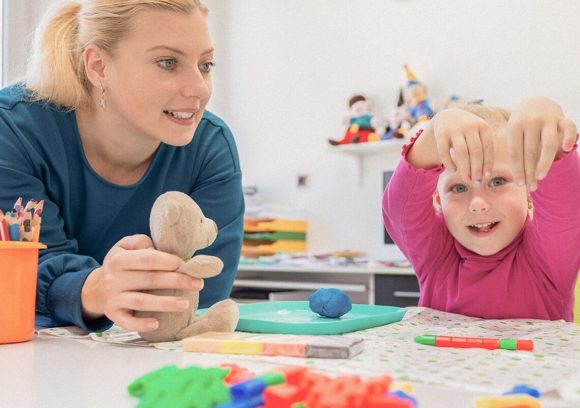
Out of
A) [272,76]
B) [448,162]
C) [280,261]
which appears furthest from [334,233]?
[448,162]

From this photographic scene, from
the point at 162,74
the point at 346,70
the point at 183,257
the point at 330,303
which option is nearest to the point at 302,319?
the point at 330,303

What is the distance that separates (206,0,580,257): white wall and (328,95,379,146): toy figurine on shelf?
0.09m

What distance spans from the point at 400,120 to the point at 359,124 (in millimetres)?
241

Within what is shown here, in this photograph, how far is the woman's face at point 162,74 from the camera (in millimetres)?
1013

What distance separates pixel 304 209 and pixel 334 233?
0.77 ft

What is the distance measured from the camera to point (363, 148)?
3.23 meters

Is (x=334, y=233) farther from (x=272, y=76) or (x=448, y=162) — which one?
(x=448, y=162)

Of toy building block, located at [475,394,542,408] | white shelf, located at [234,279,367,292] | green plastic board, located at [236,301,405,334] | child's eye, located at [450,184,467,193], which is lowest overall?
white shelf, located at [234,279,367,292]

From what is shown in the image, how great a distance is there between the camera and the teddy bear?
0.75 m

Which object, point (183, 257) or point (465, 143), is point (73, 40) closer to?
point (183, 257)

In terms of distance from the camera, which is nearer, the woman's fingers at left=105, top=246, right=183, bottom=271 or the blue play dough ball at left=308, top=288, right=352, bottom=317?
the woman's fingers at left=105, top=246, right=183, bottom=271

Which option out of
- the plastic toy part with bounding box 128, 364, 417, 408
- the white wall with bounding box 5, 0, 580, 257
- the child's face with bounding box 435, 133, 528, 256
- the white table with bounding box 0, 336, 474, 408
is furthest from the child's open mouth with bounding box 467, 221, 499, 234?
the white wall with bounding box 5, 0, 580, 257

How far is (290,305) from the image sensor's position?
105 cm

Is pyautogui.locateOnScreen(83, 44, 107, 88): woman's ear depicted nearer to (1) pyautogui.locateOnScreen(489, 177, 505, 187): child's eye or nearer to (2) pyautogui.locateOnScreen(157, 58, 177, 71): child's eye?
(2) pyautogui.locateOnScreen(157, 58, 177, 71): child's eye
